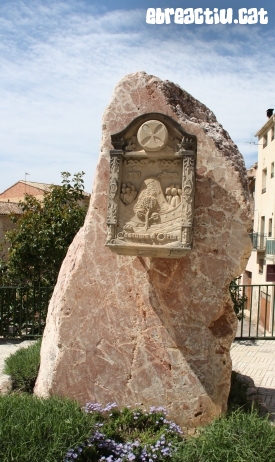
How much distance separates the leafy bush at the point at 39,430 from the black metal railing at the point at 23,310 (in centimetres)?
649

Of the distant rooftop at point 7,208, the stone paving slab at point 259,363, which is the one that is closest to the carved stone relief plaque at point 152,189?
the stone paving slab at point 259,363

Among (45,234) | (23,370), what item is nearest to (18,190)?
(45,234)

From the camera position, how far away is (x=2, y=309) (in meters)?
10.9

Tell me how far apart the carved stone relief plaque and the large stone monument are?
1 cm

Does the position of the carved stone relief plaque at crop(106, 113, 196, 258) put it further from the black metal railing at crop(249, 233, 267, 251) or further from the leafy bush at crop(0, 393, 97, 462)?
the black metal railing at crop(249, 233, 267, 251)

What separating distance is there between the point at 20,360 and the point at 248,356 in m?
4.63

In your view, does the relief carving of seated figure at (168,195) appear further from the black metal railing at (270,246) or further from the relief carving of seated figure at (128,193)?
the black metal railing at (270,246)

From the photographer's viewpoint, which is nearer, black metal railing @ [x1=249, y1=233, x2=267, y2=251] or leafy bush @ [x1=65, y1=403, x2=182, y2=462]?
leafy bush @ [x1=65, y1=403, x2=182, y2=462]

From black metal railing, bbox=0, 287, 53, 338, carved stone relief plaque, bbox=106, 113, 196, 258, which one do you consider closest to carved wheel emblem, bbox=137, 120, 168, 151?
carved stone relief plaque, bbox=106, 113, 196, 258

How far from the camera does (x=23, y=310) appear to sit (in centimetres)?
1120

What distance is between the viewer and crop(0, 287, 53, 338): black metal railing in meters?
10.8

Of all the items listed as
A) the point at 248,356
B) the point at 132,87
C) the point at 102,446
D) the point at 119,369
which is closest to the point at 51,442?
the point at 102,446

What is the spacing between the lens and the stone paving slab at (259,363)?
6734 mm

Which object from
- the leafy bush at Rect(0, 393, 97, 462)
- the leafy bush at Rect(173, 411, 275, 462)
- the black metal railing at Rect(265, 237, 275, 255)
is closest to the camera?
the leafy bush at Rect(0, 393, 97, 462)
